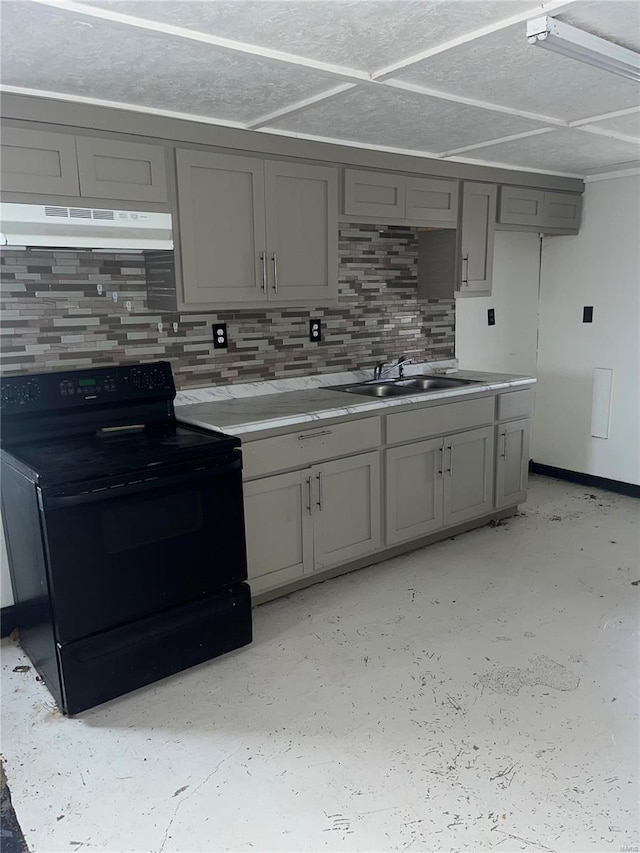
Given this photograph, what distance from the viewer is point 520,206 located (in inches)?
167

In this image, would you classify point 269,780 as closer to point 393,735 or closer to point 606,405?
point 393,735

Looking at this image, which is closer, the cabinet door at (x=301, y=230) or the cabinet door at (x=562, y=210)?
the cabinet door at (x=301, y=230)

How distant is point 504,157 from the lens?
3840 mm

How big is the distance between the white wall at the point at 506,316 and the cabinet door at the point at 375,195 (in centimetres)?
108

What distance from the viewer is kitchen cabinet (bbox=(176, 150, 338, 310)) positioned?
2.89 meters

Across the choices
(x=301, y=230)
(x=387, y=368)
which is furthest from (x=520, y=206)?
(x=301, y=230)

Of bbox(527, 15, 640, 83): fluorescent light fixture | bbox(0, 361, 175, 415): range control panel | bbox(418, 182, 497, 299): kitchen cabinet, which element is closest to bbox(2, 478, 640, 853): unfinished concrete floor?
bbox(0, 361, 175, 415): range control panel

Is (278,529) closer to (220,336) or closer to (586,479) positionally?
(220,336)

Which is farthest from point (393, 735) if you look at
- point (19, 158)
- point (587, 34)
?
point (19, 158)

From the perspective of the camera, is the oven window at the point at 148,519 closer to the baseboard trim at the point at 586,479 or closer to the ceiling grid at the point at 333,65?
the ceiling grid at the point at 333,65

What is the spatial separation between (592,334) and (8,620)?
4.08m

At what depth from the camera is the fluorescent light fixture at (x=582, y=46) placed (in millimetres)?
1853

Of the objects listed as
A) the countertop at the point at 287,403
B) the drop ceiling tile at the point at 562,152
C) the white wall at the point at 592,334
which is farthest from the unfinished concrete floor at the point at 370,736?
the drop ceiling tile at the point at 562,152

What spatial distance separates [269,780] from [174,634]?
0.69m
